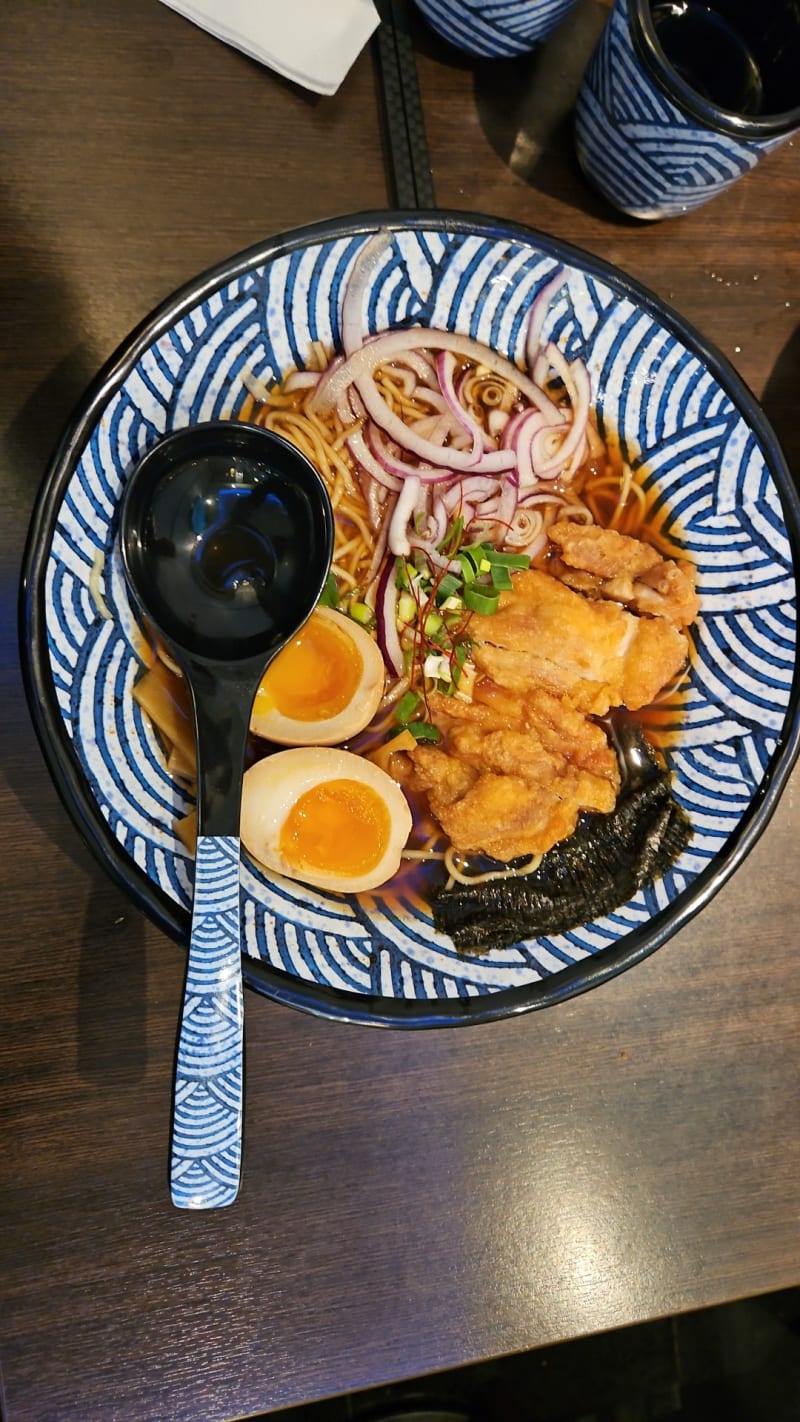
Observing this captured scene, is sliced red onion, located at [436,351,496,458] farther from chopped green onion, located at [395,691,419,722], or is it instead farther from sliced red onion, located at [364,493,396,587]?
chopped green onion, located at [395,691,419,722]

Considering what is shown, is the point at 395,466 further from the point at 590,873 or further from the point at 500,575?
the point at 590,873

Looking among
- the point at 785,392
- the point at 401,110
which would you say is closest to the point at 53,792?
the point at 401,110

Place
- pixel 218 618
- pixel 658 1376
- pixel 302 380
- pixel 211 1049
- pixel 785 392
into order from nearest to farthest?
1. pixel 211 1049
2. pixel 218 618
3. pixel 302 380
4. pixel 785 392
5. pixel 658 1376

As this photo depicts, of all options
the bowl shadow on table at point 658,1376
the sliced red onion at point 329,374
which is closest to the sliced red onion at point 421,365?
the sliced red onion at point 329,374

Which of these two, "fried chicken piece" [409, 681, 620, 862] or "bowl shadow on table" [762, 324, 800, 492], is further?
"bowl shadow on table" [762, 324, 800, 492]

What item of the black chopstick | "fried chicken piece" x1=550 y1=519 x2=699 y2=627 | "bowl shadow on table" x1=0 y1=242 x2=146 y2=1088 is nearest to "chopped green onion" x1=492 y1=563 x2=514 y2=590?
"fried chicken piece" x1=550 y1=519 x2=699 y2=627

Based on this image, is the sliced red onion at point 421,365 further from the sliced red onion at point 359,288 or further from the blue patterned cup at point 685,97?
the blue patterned cup at point 685,97
